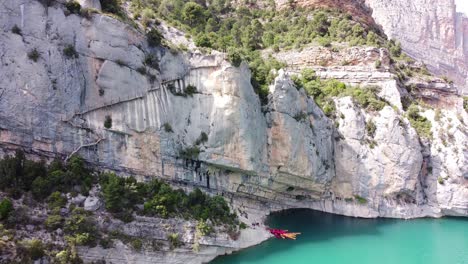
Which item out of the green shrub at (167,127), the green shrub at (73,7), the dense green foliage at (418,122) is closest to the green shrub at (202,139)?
the green shrub at (167,127)

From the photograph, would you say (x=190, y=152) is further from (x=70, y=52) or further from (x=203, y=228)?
(x=70, y=52)

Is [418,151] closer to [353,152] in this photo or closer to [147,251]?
[353,152]

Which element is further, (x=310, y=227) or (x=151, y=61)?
(x=310, y=227)

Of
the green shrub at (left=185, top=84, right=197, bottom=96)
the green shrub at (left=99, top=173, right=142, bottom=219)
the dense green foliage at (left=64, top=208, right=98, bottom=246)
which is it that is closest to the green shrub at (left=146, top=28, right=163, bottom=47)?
the green shrub at (left=185, top=84, right=197, bottom=96)

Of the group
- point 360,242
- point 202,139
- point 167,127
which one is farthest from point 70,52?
point 360,242

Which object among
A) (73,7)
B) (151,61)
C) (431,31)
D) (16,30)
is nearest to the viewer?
(16,30)

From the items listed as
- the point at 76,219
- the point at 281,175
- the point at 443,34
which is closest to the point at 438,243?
the point at 281,175

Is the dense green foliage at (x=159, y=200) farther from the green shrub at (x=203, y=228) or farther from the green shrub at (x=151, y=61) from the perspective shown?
the green shrub at (x=151, y=61)
